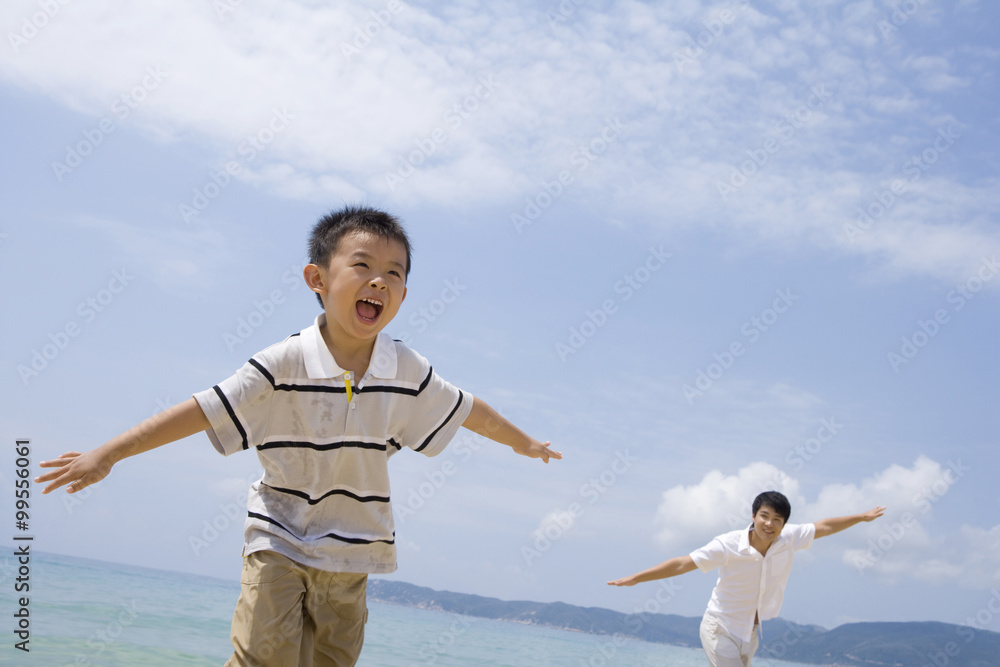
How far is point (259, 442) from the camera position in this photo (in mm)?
2711

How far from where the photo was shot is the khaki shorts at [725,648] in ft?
18.5

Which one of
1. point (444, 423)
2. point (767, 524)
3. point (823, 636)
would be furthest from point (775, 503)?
point (823, 636)

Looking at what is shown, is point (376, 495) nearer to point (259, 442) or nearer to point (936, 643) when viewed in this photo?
point (259, 442)

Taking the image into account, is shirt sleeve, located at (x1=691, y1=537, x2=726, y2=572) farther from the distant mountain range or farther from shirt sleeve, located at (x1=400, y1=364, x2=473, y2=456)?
the distant mountain range

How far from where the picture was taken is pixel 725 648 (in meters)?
5.66

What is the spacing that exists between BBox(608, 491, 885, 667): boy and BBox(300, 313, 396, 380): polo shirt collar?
347 centimetres

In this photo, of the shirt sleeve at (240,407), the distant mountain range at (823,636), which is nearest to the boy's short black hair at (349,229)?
the shirt sleeve at (240,407)

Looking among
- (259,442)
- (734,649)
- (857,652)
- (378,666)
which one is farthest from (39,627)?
(857,652)

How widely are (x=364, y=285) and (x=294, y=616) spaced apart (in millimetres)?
1144

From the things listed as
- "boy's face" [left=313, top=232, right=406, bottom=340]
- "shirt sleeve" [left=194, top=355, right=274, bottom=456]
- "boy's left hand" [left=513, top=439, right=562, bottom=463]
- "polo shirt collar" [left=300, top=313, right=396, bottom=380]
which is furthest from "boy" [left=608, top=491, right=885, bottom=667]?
"shirt sleeve" [left=194, top=355, right=274, bottom=456]

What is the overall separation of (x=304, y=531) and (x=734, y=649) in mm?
4128

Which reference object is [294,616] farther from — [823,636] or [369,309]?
[823,636]

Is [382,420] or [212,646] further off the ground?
[382,420]

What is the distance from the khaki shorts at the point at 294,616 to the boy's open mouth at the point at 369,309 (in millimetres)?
863
